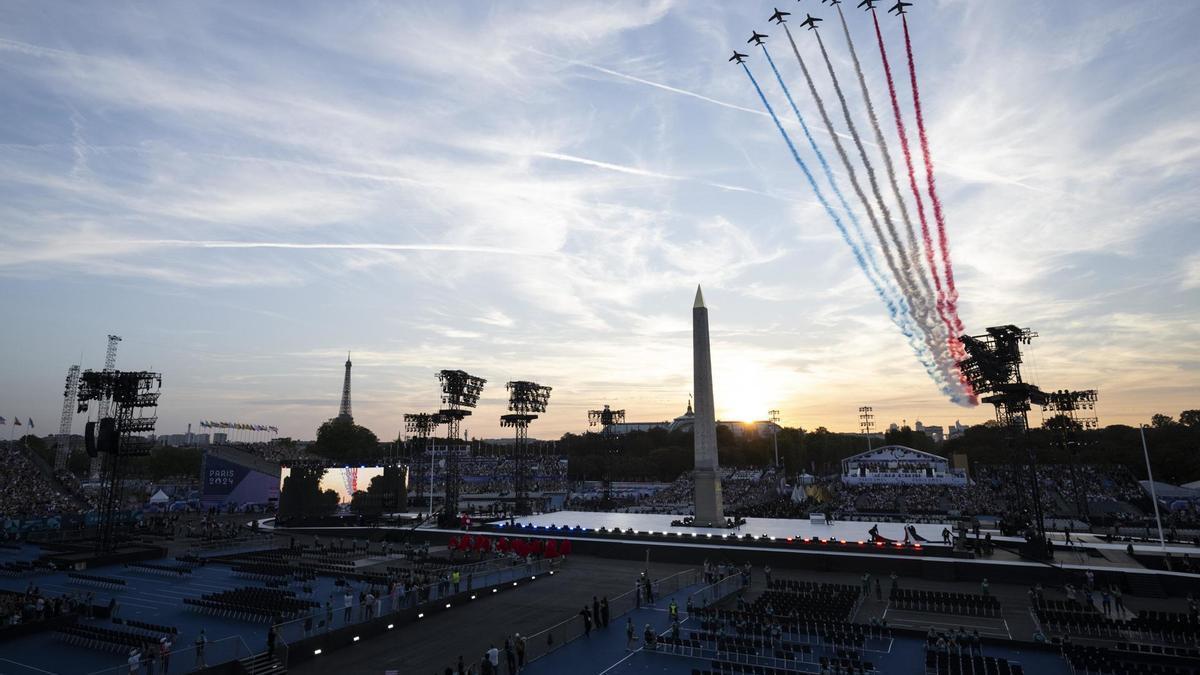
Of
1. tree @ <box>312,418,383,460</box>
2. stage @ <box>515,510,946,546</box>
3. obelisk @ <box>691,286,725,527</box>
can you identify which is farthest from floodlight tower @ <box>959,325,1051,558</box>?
tree @ <box>312,418,383,460</box>

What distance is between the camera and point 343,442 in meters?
118

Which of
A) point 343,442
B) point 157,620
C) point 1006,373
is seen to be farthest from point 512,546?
point 343,442

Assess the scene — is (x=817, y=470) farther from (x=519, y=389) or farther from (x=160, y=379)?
(x=160, y=379)

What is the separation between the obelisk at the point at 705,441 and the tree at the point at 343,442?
90.0 meters

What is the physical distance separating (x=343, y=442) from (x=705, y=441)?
93.0 m

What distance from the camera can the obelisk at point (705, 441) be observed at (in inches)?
1783

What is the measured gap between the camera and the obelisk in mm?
45281

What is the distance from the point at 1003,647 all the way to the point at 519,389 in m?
47.6

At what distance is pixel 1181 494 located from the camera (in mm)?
57250

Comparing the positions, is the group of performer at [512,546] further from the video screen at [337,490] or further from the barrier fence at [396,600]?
the video screen at [337,490]

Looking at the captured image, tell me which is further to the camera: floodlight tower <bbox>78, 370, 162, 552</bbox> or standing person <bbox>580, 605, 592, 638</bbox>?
floodlight tower <bbox>78, 370, 162, 552</bbox>

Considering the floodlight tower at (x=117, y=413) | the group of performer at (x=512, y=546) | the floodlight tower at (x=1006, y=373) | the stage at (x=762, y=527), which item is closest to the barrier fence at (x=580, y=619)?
the stage at (x=762, y=527)

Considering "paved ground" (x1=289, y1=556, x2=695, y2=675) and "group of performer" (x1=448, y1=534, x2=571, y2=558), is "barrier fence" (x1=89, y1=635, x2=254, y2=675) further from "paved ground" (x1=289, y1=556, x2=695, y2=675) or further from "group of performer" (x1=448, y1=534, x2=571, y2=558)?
"group of performer" (x1=448, y1=534, x2=571, y2=558)

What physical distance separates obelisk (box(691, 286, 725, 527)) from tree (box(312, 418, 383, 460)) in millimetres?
90016
